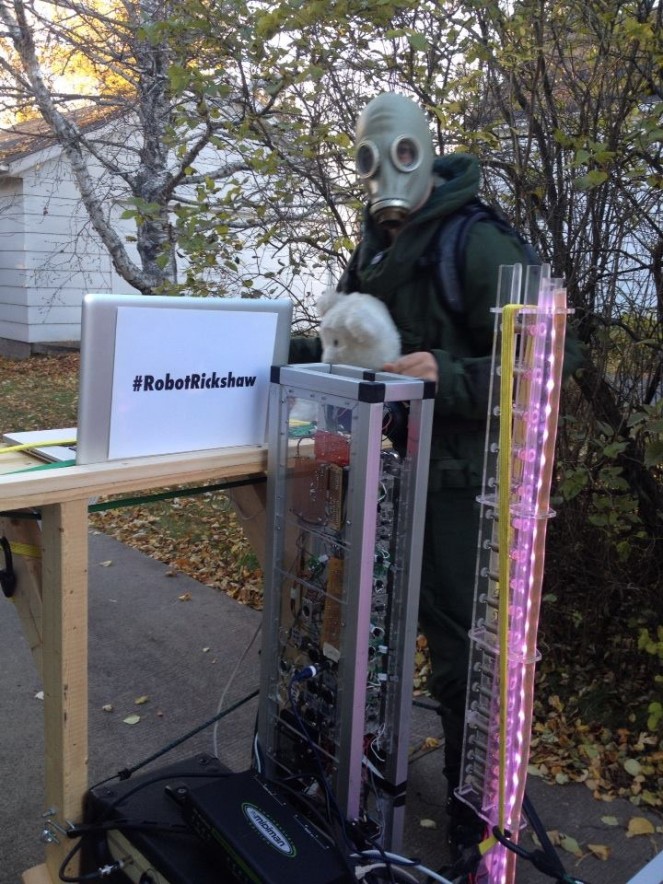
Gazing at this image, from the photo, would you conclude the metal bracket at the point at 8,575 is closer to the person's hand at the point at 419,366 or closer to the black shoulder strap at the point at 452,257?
Result: the person's hand at the point at 419,366

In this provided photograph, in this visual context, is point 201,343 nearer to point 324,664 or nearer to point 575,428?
point 324,664

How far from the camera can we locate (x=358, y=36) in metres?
3.87

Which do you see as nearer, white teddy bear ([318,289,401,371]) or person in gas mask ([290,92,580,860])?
white teddy bear ([318,289,401,371])

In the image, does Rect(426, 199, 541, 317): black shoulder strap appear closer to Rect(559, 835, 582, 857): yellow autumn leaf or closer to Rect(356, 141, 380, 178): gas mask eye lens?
Rect(356, 141, 380, 178): gas mask eye lens

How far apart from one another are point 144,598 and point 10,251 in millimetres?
11498

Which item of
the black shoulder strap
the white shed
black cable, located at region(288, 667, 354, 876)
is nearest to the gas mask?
the black shoulder strap

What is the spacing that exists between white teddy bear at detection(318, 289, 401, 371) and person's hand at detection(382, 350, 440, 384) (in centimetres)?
6

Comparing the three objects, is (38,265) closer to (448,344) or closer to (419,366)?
(448,344)

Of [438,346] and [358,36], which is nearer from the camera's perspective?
[438,346]

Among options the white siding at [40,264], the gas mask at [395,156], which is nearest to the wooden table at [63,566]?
the gas mask at [395,156]

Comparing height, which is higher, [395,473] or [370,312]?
[370,312]

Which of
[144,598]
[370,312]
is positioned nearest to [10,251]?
[144,598]

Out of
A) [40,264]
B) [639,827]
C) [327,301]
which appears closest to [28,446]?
[327,301]

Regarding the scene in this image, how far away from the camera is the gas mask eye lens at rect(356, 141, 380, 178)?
2.21 m
